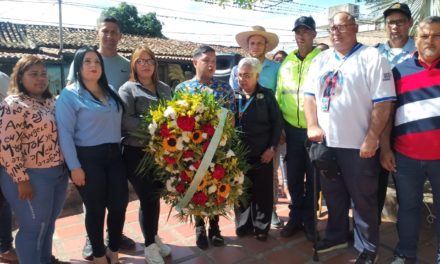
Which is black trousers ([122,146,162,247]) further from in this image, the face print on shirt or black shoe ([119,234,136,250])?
the face print on shirt

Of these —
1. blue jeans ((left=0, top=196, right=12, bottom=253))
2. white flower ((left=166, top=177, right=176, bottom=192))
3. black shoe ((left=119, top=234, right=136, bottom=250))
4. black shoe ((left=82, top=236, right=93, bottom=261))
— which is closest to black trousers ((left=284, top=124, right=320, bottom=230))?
white flower ((left=166, top=177, right=176, bottom=192))

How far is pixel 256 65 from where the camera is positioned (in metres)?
3.19

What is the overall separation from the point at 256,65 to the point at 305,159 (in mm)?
1046

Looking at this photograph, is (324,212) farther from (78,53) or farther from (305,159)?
(78,53)

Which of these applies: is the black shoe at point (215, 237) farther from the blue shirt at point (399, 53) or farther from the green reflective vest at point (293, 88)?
the blue shirt at point (399, 53)

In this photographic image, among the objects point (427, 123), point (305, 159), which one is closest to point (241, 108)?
point (305, 159)

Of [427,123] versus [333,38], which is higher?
[333,38]

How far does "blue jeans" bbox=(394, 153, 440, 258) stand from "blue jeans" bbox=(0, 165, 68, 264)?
266 centimetres

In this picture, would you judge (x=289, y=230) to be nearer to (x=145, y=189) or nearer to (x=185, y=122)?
(x=145, y=189)

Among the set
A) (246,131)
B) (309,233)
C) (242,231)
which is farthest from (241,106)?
(309,233)

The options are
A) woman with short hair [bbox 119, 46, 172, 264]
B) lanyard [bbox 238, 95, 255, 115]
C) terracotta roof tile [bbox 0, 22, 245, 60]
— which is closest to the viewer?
woman with short hair [bbox 119, 46, 172, 264]

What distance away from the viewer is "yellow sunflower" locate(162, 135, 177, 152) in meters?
2.58

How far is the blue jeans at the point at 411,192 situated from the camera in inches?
99.3

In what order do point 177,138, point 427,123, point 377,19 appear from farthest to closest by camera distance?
point 377,19, point 177,138, point 427,123
